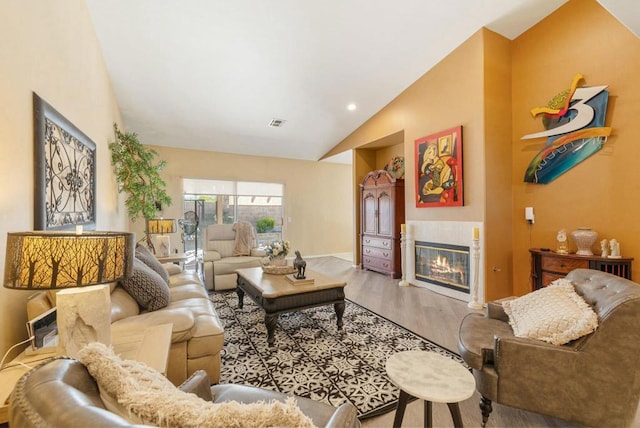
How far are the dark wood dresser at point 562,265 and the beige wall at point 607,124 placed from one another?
21 cm

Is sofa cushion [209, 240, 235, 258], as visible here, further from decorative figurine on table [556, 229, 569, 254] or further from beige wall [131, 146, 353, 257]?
decorative figurine on table [556, 229, 569, 254]

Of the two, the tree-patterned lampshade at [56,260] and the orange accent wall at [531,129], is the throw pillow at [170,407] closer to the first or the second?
the tree-patterned lampshade at [56,260]

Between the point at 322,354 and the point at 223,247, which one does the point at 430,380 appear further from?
the point at 223,247

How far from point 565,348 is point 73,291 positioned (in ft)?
7.71

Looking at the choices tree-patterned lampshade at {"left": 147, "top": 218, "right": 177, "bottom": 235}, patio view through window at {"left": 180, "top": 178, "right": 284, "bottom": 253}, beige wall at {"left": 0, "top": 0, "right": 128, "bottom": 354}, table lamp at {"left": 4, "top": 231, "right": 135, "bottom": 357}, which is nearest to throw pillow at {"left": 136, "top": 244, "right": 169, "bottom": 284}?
beige wall at {"left": 0, "top": 0, "right": 128, "bottom": 354}

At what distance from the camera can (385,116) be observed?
207 inches

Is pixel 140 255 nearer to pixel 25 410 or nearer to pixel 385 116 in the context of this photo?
pixel 25 410

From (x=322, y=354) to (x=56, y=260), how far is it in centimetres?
195

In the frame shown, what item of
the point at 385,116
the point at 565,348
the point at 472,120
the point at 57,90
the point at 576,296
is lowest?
the point at 565,348

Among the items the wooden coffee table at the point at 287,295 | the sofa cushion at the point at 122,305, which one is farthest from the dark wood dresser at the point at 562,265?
the sofa cushion at the point at 122,305

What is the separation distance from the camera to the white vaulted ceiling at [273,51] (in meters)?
3.08

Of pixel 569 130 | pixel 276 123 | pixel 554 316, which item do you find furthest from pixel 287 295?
pixel 276 123

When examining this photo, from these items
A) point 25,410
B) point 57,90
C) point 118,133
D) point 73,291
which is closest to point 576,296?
point 25,410

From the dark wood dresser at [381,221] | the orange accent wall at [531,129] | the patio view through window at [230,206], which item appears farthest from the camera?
the patio view through window at [230,206]
